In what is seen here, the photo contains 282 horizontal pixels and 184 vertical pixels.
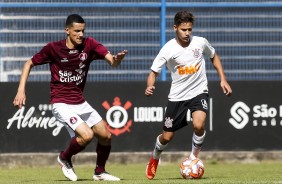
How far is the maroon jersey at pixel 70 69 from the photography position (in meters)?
13.5

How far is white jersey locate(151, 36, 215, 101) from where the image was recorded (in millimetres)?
13828

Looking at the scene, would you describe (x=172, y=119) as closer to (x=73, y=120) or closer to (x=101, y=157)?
(x=101, y=157)

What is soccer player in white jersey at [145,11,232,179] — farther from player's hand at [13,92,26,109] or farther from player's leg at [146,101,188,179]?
player's hand at [13,92,26,109]

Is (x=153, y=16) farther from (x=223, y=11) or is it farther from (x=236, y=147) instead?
(x=236, y=147)

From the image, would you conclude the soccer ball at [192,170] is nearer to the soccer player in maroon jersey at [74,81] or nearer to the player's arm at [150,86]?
the soccer player in maroon jersey at [74,81]

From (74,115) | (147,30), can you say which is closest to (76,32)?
(74,115)

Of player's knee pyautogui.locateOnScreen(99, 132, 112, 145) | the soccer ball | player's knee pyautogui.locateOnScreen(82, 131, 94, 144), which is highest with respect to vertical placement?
player's knee pyautogui.locateOnScreen(82, 131, 94, 144)

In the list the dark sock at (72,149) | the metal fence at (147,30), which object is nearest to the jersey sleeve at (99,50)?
the dark sock at (72,149)

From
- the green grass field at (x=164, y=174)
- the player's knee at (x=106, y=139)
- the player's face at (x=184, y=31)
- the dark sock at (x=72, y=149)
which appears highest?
the player's face at (x=184, y=31)

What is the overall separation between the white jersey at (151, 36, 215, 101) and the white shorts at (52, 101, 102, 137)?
3.51ft

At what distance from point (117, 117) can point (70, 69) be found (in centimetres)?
492

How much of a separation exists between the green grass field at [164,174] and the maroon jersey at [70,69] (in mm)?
1129

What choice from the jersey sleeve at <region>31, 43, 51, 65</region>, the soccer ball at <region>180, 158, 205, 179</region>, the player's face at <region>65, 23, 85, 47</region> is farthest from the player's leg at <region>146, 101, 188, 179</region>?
the jersey sleeve at <region>31, 43, 51, 65</region>

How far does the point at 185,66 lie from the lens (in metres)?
13.9
